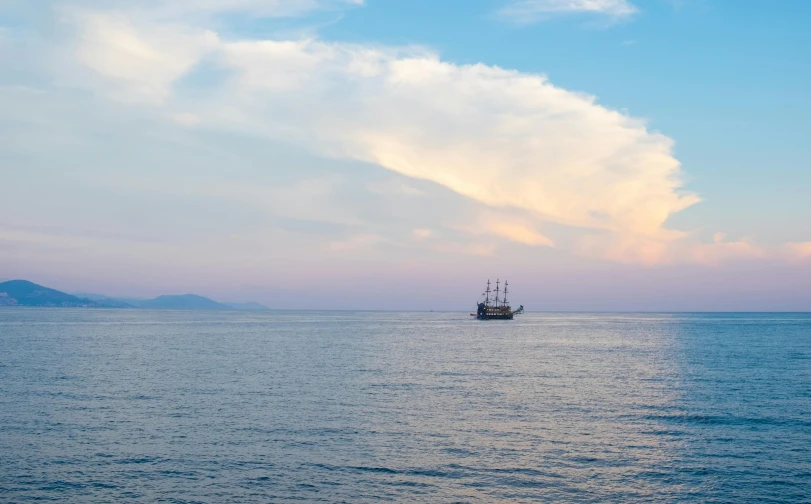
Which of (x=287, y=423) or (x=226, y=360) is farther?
(x=226, y=360)

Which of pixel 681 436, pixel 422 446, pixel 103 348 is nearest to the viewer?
pixel 422 446

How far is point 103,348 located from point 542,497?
327ft

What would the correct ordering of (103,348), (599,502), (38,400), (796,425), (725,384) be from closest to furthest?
1. (599,502)
2. (796,425)
3. (38,400)
4. (725,384)
5. (103,348)

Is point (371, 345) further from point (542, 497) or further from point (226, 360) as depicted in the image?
point (542, 497)

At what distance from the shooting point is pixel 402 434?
1635 inches

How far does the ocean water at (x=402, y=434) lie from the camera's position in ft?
103

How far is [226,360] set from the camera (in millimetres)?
89000

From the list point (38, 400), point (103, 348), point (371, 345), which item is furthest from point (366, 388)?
point (103, 348)

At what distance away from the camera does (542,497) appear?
2994cm

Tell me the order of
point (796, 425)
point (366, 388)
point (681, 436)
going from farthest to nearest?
point (366, 388)
point (796, 425)
point (681, 436)

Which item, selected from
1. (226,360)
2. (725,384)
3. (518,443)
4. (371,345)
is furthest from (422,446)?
(371,345)

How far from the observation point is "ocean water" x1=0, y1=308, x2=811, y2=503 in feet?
103

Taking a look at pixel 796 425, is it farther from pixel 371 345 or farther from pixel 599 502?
pixel 371 345

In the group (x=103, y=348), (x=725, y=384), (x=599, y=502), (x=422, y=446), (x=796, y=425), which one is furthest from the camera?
(x=103, y=348)
